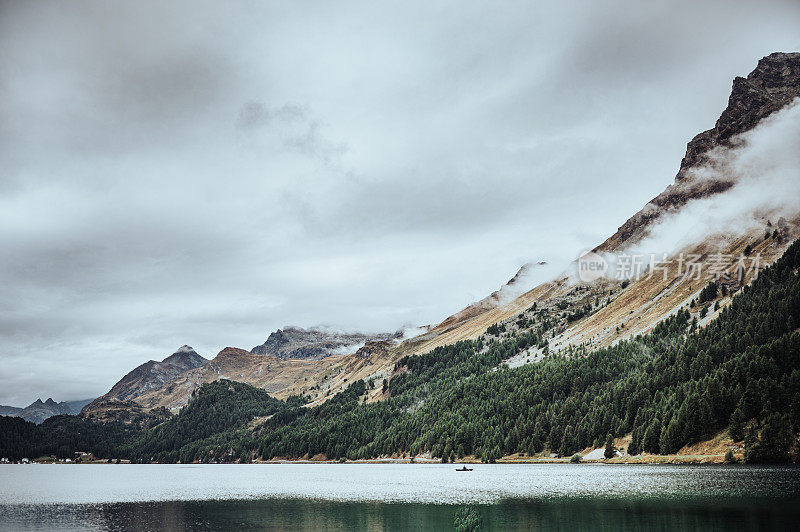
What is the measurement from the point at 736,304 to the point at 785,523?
532 feet

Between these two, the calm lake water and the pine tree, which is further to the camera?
the pine tree

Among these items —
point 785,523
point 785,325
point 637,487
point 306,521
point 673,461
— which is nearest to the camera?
point 785,523

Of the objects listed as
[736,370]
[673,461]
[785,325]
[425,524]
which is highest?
[785,325]

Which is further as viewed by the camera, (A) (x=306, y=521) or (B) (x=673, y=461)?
(B) (x=673, y=461)

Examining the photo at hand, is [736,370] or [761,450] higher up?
[736,370]

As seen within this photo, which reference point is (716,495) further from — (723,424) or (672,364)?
(672,364)

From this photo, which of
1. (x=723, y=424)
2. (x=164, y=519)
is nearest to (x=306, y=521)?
(x=164, y=519)

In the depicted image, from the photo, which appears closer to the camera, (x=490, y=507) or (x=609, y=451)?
(x=490, y=507)

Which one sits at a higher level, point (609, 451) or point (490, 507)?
point (490, 507)

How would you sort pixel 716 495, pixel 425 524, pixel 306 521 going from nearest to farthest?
pixel 425 524
pixel 306 521
pixel 716 495

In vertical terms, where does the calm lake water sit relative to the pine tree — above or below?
above

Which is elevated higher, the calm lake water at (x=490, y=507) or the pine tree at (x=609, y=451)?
the calm lake water at (x=490, y=507)

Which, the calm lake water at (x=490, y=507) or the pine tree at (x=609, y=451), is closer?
the calm lake water at (x=490, y=507)

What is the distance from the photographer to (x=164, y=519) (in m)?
72.6
